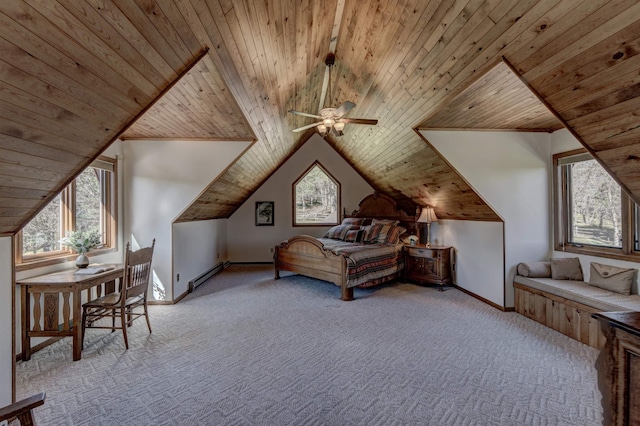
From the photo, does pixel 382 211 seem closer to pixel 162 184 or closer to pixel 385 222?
pixel 385 222

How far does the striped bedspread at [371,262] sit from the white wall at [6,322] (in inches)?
138

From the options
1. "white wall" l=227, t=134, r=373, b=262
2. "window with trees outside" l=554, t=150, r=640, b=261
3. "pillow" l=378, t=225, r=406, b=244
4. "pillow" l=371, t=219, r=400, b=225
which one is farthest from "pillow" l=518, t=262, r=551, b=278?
"white wall" l=227, t=134, r=373, b=262

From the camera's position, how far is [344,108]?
2861 millimetres

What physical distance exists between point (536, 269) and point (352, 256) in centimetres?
239

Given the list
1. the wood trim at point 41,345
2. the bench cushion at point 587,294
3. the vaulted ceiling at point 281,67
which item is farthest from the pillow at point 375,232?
the wood trim at point 41,345

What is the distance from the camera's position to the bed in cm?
450

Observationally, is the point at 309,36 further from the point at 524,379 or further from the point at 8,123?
the point at 524,379

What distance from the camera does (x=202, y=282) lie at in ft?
17.8

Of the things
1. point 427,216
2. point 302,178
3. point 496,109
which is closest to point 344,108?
point 496,109

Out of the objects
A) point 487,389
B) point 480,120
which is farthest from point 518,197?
point 487,389

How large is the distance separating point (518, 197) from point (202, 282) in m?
5.30

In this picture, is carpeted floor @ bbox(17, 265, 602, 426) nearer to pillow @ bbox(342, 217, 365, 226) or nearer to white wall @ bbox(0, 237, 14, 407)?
white wall @ bbox(0, 237, 14, 407)

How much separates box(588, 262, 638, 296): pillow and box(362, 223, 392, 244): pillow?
295 cm

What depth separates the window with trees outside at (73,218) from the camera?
2977 millimetres
